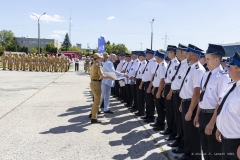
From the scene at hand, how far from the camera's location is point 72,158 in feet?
13.9

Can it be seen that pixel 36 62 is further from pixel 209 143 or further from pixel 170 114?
pixel 209 143

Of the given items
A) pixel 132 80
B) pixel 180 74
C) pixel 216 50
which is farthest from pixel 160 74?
pixel 216 50

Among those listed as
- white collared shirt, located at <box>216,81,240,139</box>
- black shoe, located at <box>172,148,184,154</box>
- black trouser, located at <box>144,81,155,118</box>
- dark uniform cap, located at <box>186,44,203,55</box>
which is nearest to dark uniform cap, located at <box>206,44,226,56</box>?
dark uniform cap, located at <box>186,44,203,55</box>

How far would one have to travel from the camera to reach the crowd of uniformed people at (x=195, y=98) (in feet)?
8.82

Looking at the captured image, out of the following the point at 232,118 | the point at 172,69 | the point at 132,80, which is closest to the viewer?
the point at 232,118

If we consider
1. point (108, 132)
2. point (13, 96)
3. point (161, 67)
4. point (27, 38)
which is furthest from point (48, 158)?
point (27, 38)

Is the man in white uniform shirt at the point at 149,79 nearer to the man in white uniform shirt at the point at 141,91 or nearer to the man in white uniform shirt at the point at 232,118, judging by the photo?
the man in white uniform shirt at the point at 141,91

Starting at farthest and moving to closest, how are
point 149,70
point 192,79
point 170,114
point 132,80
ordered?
point 132,80, point 149,70, point 170,114, point 192,79

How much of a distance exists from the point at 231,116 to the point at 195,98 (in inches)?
50.1

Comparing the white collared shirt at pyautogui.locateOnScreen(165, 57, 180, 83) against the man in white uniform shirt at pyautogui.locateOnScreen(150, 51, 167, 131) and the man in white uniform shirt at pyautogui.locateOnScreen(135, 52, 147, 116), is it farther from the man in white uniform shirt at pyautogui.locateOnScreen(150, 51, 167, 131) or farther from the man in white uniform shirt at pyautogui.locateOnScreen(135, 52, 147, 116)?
the man in white uniform shirt at pyautogui.locateOnScreen(135, 52, 147, 116)

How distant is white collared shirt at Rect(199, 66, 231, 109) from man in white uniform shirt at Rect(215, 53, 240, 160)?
0.57 metres

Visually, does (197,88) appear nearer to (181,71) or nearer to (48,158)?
(181,71)

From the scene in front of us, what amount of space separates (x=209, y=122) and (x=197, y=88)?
0.77m

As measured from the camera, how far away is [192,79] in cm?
408
